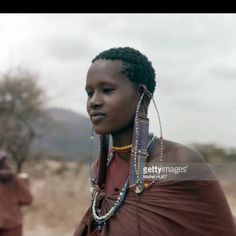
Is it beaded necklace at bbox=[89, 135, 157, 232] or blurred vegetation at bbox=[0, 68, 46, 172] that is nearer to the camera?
beaded necklace at bbox=[89, 135, 157, 232]

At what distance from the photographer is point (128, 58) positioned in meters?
1.98

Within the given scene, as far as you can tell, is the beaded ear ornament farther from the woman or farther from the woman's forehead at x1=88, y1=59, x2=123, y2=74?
the woman's forehead at x1=88, y1=59, x2=123, y2=74

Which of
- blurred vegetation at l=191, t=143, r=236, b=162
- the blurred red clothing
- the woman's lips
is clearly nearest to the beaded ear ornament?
the woman's lips

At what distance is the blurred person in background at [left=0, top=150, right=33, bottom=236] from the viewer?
15.4 ft

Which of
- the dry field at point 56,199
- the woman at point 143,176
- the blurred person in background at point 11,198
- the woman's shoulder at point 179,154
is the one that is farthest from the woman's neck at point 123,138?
the dry field at point 56,199

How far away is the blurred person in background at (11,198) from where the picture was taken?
4.69 m

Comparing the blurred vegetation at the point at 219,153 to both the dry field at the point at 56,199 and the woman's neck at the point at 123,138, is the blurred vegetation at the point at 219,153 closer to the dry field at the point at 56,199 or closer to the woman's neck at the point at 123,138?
the woman's neck at the point at 123,138

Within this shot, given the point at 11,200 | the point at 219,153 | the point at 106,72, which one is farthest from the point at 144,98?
the point at 11,200

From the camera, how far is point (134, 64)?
198cm

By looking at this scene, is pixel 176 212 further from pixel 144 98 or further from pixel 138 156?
pixel 144 98
